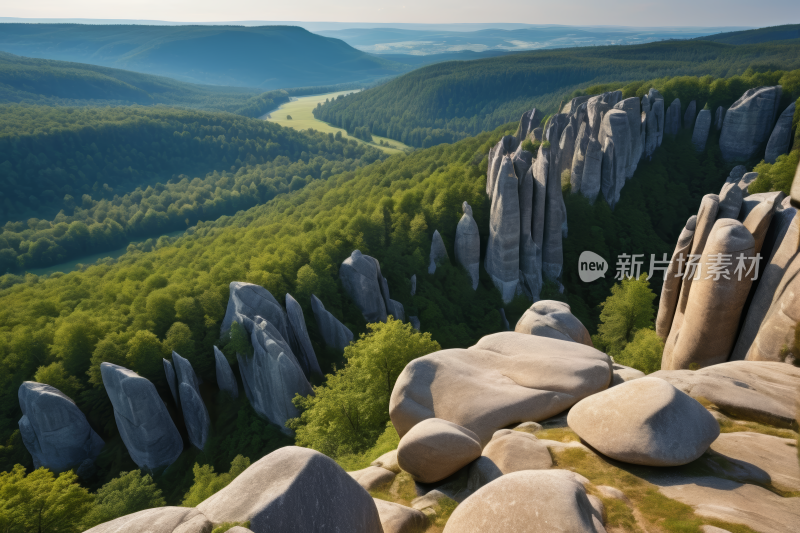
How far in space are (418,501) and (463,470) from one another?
1.82m

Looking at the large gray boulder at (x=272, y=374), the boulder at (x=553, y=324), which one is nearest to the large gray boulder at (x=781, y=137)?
the boulder at (x=553, y=324)

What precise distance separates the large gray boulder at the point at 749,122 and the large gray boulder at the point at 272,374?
76.4 meters

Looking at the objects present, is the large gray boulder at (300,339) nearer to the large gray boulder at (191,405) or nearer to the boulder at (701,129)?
the large gray boulder at (191,405)

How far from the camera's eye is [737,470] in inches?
442

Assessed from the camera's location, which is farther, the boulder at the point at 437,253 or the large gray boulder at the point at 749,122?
the large gray boulder at the point at 749,122

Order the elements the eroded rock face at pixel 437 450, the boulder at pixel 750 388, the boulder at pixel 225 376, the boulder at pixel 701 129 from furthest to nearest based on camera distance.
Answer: the boulder at pixel 701 129
the boulder at pixel 225 376
the boulder at pixel 750 388
the eroded rock face at pixel 437 450

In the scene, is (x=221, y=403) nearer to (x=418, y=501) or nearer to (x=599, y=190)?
(x=418, y=501)

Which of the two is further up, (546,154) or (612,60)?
(612,60)

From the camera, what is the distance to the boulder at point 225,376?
31.8 m

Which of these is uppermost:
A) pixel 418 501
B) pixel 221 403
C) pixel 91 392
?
pixel 418 501

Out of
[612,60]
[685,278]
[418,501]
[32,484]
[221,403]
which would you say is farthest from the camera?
[612,60]

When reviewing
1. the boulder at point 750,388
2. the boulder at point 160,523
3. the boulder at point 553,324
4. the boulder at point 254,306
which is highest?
the boulder at point 160,523

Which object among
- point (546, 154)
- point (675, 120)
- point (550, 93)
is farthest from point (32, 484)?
point (550, 93)

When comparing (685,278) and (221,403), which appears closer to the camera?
(685,278)
